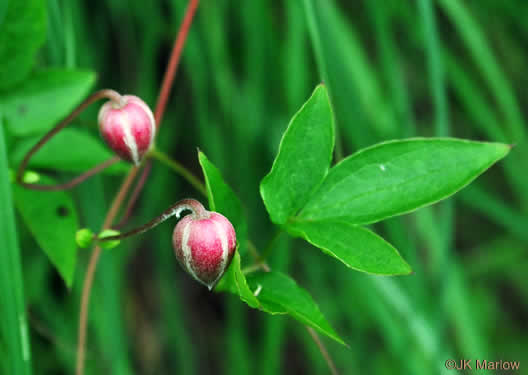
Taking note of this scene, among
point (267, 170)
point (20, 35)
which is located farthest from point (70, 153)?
point (267, 170)

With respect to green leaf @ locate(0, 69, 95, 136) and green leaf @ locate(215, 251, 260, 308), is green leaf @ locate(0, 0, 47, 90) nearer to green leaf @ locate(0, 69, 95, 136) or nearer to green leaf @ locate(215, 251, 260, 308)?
green leaf @ locate(0, 69, 95, 136)

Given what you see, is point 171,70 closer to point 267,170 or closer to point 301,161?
point 301,161

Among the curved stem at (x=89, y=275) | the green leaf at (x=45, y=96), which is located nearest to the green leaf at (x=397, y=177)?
the curved stem at (x=89, y=275)

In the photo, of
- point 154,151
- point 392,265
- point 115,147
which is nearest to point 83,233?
point 115,147

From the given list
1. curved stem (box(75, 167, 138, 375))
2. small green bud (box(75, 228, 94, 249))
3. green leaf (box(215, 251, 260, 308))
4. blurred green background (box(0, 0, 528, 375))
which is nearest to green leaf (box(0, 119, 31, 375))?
small green bud (box(75, 228, 94, 249))

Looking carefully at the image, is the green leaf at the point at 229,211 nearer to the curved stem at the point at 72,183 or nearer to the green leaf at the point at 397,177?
the green leaf at the point at 397,177

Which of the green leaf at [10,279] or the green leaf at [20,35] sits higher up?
the green leaf at [20,35]
